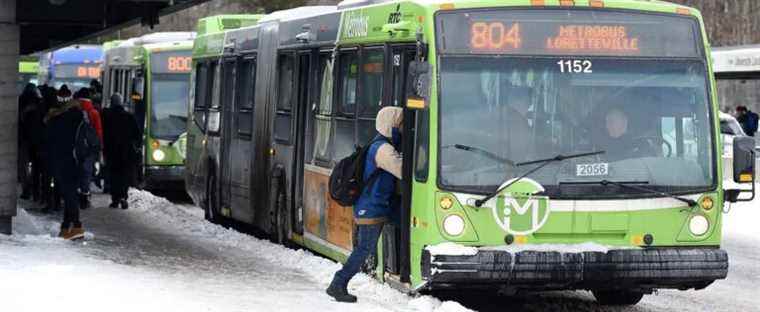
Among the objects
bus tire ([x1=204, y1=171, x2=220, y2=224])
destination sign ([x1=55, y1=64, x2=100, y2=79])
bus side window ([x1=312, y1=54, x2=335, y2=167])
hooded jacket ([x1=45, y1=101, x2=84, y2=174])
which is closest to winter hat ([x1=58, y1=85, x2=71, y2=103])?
hooded jacket ([x1=45, y1=101, x2=84, y2=174])

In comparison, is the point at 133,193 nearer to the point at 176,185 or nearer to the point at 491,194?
the point at 176,185

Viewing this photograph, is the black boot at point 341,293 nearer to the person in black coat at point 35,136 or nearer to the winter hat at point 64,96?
the winter hat at point 64,96

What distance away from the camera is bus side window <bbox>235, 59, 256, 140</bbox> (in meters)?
19.1

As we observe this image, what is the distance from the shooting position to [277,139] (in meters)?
17.6

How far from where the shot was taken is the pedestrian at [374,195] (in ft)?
40.5

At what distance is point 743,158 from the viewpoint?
41.0ft

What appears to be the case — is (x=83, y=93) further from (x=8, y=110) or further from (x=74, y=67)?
(x=74, y=67)

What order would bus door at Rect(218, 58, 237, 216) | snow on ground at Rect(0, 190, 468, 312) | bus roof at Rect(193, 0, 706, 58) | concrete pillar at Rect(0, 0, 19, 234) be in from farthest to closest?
bus door at Rect(218, 58, 237, 216) → concrete pillar at Rect(0, 0, 19, 234) → bus roof at Rect(193, 0, 706, 58) → snow on ground at Rect(0, 190, 468, 312)

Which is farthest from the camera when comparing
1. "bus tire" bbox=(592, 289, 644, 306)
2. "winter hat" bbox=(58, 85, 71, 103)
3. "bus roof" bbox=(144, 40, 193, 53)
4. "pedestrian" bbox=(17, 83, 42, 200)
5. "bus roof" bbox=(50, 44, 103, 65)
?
"bus roof" bbox=(50, 44, 103, 65)

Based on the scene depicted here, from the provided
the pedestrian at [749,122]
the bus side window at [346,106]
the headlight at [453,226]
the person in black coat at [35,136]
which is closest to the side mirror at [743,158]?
the headlight at [453,226]

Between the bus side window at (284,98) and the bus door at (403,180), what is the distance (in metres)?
3.77

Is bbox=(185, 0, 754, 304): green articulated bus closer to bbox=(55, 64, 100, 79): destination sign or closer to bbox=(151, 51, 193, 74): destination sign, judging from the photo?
bbox=(151, 51, 193, 74): destination sign

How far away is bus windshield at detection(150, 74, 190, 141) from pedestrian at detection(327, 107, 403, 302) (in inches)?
639

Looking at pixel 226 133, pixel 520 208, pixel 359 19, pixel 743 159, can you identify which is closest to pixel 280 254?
pixel 359 19
